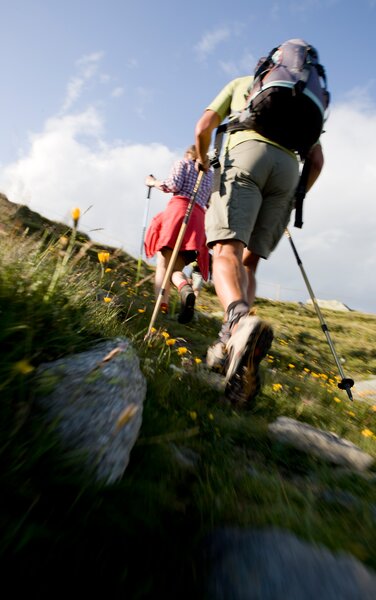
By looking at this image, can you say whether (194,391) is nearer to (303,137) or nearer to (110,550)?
(110,550)

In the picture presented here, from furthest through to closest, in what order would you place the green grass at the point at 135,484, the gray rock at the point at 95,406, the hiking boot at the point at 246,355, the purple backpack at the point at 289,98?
1. the purple backpack at the point at 289,98
2. the hiking boot at the point at 246,355
3. the gray rock at the point at 95,406
4. the green grass at the point at 135,484

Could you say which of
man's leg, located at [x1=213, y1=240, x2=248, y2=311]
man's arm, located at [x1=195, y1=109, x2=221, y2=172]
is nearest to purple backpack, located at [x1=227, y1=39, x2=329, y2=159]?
man's arm, located at [x1=195, y1=109, x2=221, y2=172]

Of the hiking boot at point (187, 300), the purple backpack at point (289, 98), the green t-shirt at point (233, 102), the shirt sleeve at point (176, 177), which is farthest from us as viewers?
the shirt sleeve at point (176, 177)

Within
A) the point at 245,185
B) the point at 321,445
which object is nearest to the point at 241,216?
the point at 245,185

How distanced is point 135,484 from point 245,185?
3.05 m

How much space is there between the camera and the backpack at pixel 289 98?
138 inches

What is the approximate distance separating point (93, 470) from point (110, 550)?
10.8 inches

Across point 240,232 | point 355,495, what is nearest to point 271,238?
point 240,232

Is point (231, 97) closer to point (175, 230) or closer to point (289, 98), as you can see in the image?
point (289, 98)

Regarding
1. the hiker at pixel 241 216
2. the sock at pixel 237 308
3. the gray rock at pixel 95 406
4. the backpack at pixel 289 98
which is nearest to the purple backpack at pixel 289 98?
the backpack at pixel 289 98

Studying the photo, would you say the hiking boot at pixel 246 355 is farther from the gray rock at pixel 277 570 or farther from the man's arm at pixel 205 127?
the man's arm at pixel 205 127

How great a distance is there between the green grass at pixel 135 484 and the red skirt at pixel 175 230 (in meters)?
3.41

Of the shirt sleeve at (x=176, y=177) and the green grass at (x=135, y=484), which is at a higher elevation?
the shirt sleeve at (x=176, y=177)

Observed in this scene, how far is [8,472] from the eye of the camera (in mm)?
1228
